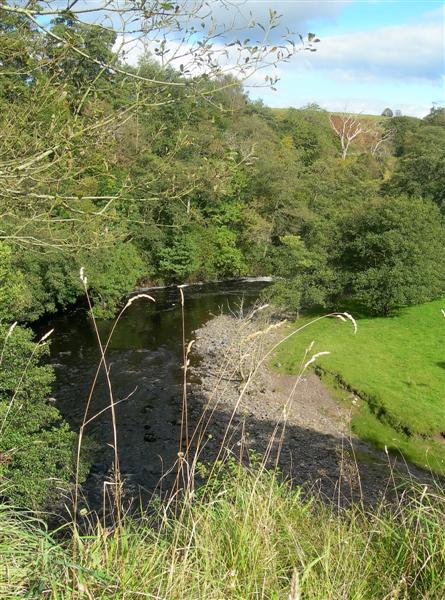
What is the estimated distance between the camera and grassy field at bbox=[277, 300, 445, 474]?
656 inches

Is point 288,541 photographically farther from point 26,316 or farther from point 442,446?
point 26,316

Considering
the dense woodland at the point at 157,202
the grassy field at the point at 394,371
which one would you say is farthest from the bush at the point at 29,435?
the grassy field at the point at 394,371

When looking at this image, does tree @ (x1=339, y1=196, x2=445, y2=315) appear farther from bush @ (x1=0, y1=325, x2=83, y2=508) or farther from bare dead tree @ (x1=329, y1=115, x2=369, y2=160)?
bare dead tree @ (x1=329, y1=115, x2=369, y2=160)

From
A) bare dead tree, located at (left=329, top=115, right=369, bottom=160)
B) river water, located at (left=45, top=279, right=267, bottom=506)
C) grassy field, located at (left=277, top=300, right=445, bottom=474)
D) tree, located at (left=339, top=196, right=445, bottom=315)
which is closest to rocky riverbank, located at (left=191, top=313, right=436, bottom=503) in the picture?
grassy field, located at (left=277, top=300, right=445, bottom=474)

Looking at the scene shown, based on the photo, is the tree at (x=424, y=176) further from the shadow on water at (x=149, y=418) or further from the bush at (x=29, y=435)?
the bush at (x=29, y=435)

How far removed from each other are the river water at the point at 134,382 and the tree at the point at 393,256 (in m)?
8.56

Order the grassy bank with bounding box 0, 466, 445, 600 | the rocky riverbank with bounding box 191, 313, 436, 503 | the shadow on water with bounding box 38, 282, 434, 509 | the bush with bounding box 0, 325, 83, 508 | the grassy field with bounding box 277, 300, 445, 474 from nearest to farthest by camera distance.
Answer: the grassy bank with bounding box 0, 466, 445, 600 → the bush with bounding box 0, 325, 83, 508 → the shadow on water with bounding box 38, 282, 434, 509 → the rocky riverbank with bounding box 191, 313, 436, 503 → the grassy field with bounding box 277, 300, 445, 474

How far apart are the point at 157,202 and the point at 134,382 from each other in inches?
583


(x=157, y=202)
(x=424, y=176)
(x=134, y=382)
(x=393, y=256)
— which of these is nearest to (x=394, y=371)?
(x=393, y=256)

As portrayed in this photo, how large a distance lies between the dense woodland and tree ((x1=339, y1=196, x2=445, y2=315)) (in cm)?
11

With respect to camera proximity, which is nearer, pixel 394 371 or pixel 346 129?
pixel 394 371

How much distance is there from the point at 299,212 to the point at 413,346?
2434cm

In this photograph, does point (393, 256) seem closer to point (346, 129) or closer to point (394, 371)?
point (394, 371)

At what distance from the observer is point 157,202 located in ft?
23.5
